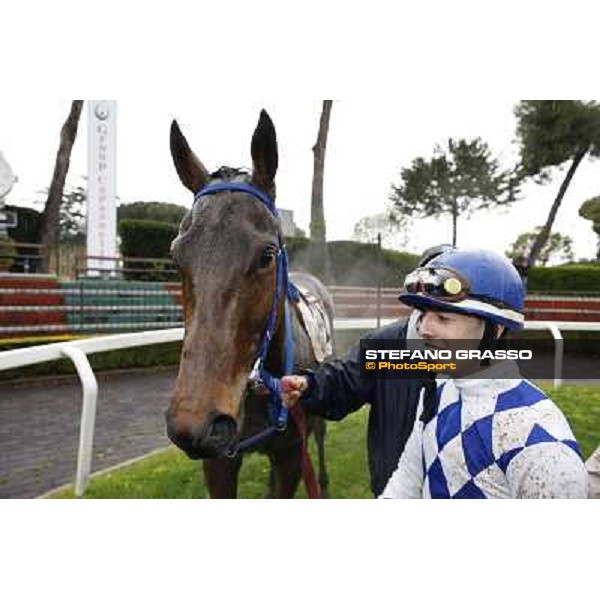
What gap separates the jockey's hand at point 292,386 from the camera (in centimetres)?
133

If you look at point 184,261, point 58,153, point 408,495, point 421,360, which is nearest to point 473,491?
point 408,495

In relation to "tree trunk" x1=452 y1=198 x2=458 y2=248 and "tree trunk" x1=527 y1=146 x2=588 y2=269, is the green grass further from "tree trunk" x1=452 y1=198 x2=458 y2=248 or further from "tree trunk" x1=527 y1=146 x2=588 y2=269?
"tree trunk" x1=527 y1=146 x2=588 y2=269

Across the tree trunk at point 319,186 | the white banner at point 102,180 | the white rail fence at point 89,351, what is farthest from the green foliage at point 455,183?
the white banner at point 102,180

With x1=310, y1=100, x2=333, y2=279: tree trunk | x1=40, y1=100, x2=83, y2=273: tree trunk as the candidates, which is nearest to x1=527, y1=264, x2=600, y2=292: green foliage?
x1=310, y1=100, x2=333, y2=279: tree trunk

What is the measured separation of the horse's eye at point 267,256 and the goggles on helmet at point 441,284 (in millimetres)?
334

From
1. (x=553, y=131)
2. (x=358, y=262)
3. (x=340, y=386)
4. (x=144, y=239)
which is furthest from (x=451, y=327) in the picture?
(x=144, y=239)

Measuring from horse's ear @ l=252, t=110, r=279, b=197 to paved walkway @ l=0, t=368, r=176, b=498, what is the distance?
723mm

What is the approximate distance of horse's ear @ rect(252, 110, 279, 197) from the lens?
1.22m

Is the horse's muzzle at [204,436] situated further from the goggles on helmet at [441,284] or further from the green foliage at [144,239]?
the green foliage at [144,239]

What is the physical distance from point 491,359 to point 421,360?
0.73 feet

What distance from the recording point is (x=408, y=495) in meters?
1.25

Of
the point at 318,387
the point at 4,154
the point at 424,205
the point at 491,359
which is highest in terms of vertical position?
the point at 4,154

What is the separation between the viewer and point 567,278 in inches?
62.3
